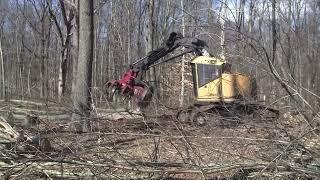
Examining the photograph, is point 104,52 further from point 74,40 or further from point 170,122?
point 170,122

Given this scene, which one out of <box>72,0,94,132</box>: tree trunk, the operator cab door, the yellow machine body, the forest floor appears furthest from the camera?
the operator cab door

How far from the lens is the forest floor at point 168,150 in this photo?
581 cm

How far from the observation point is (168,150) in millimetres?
6785

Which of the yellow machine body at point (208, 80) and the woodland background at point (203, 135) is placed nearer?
the woodland background at point (203, 135)

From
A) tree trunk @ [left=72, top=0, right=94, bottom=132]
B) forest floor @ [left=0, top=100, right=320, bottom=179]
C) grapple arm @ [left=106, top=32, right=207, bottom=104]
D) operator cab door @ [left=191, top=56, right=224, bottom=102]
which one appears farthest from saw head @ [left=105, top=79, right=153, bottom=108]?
forest floor @ [left=0, top=100, right=320, bottom=179]

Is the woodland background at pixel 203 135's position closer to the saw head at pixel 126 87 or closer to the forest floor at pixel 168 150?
the forest floor at pixel 168 150

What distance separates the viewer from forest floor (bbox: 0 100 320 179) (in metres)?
5.81

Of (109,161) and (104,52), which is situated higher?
(104,52)

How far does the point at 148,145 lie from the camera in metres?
6.84

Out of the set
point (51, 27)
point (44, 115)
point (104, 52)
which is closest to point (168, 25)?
point (51, 27)

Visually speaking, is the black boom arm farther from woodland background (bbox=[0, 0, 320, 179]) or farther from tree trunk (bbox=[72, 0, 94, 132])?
woodland background (bbox=[0, 0, 320, 179])

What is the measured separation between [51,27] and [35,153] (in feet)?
93.8

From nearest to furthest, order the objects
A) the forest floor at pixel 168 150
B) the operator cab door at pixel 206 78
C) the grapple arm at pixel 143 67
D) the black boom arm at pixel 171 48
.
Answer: the forest floor at pixel 168 150 < the grapple arm at pixel 143 67 < the operator cab door at pixel 206 78 < the black boom arm at pixel 171 48

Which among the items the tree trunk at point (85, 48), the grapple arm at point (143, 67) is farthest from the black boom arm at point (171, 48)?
the tree trunk at point (85, 48)
